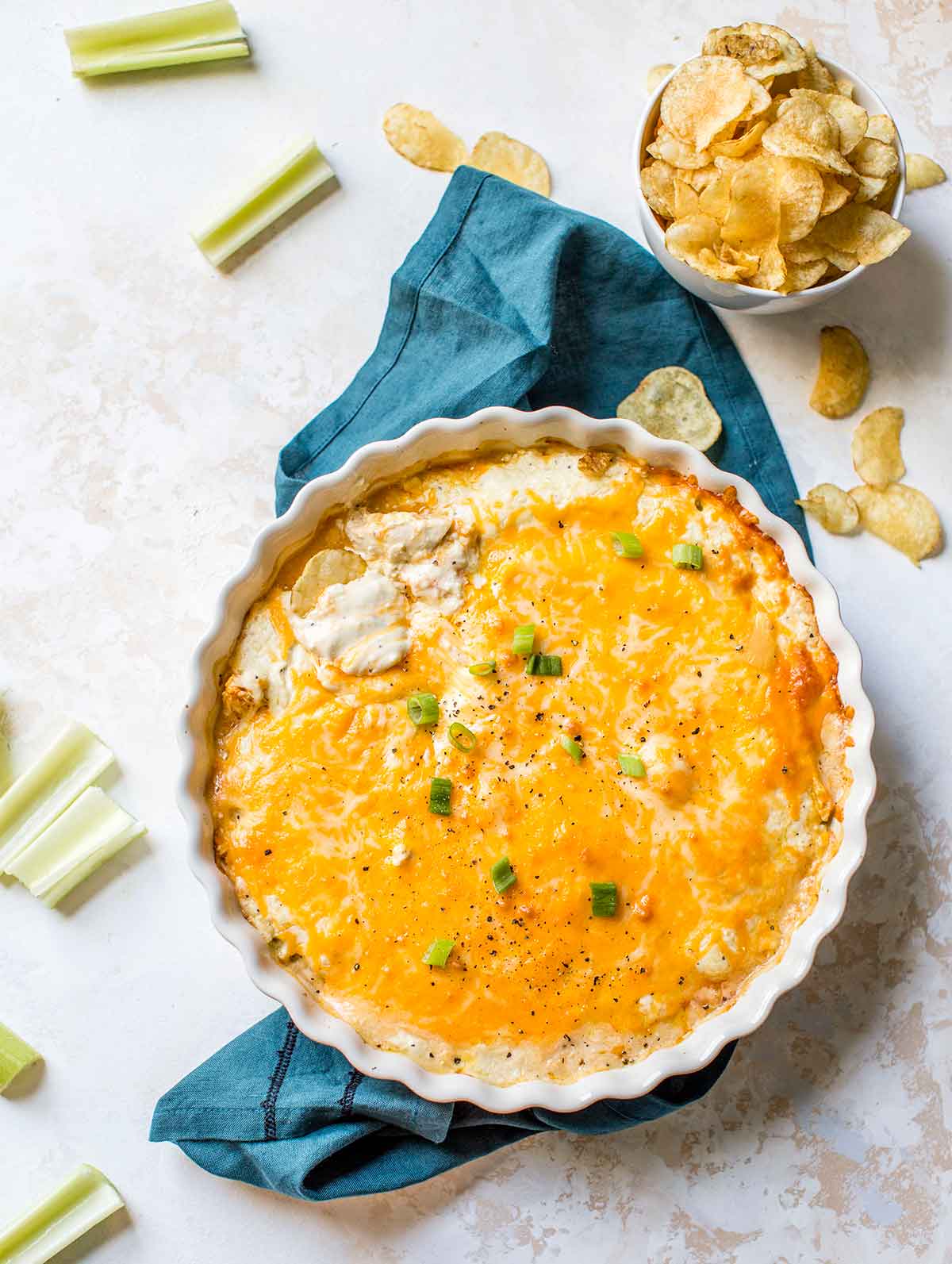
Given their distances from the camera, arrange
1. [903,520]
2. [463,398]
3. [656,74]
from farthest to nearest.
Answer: [656,74], [903,520], [463,398]

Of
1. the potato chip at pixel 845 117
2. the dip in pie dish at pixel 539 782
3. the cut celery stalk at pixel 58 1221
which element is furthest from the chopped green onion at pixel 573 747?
the cut celery stalk at pixel 58 1221

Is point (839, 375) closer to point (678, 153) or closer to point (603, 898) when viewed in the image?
point (678, 153)

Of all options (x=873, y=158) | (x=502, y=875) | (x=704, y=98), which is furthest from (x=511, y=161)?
(x=502, y=875)

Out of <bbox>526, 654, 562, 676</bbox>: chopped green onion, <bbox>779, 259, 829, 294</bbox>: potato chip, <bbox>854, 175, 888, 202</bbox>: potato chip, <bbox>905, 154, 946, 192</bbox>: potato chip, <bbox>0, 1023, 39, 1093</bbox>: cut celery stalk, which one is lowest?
<bbox>0, 1023, 39, 1093</bbox>: cut celery stalk

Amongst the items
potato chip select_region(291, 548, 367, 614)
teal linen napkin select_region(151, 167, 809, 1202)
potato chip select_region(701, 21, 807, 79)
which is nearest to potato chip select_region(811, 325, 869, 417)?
teal linen napkin select_region(151, 167, 809, 1202)

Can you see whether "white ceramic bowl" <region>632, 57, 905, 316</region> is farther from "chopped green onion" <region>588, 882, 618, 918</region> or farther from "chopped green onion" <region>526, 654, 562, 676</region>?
"chopped green onion" <region>588, 882, 618, 918</region>

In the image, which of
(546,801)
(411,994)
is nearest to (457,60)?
(546,801)
